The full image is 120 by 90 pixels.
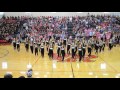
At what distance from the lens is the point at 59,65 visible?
50.1 feet

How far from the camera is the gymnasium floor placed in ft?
43.1

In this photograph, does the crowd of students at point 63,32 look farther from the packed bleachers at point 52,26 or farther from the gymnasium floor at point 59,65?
the gymnasium floor at point 59,65

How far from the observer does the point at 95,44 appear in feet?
53.7

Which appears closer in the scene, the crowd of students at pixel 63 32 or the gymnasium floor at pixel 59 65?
the gymnasium floor at pixel 59 65

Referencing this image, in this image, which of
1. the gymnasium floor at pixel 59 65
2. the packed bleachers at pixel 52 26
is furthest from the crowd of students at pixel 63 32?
the gymnasium floor at pixel 59 65

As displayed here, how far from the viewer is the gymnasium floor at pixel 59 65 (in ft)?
43.1

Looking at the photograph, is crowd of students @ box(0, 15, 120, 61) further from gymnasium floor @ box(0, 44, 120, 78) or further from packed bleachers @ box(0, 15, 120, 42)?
gymnasium floor @ box(0, 44, 120, 78)

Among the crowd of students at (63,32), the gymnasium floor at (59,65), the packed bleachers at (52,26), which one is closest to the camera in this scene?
the gymnasium floor at (59,65)

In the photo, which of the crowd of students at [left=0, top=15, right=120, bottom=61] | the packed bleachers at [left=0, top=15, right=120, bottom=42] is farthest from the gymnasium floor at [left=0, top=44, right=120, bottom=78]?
the packed bleachers at [left=0, top=15, right=120, bottom=42]

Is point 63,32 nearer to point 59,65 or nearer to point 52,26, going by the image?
point 52,26

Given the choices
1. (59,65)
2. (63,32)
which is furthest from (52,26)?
(59,65)
